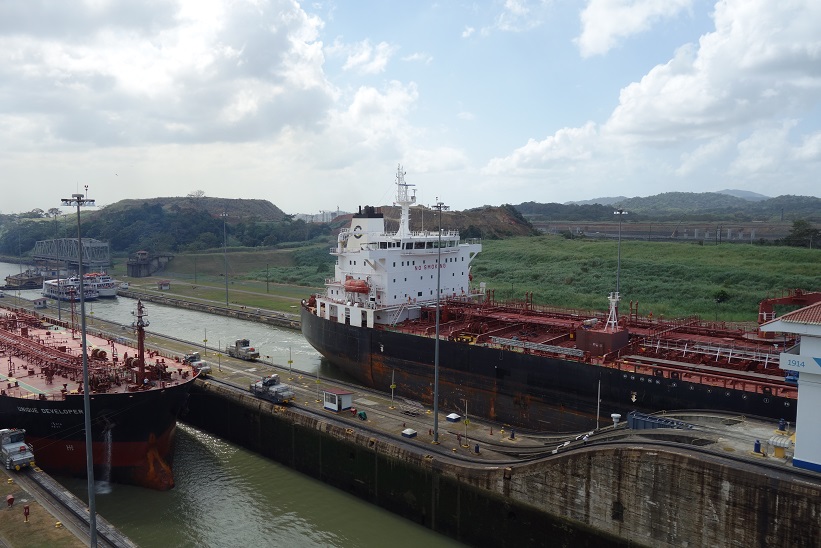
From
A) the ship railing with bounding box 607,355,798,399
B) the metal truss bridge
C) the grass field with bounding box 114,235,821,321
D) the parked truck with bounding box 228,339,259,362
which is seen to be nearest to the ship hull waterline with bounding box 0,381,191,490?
the parked truck with bounding box 228,339,259,362

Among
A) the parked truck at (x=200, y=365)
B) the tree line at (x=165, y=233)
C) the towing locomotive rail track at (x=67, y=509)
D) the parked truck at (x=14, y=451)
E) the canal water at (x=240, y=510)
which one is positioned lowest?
the canal water at (x=240, y=510)

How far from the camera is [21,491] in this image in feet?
60.0

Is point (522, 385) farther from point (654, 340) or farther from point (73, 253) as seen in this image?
point (73, 253)

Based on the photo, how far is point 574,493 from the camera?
56.0 ft

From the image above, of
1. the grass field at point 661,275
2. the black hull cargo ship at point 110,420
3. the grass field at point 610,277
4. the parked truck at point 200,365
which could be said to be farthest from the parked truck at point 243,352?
the grass field at point 661,275

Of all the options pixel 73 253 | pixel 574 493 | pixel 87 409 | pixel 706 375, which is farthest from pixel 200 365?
pixel 73 253

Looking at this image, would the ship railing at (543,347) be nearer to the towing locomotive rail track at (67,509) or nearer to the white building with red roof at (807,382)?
the white building with red roof at (807,382)

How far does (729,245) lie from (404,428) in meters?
73.7

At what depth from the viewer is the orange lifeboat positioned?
34.1 m

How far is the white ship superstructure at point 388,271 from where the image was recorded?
1342 inches

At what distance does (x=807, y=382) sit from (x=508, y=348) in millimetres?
13203

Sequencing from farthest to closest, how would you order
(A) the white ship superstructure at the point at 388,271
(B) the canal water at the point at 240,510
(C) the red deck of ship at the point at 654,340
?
(A) the white ship superstructure at the point at 388,271 < (C) the red deck of ship at the point at 654,340 < (B) the canal water at the point at 240,510

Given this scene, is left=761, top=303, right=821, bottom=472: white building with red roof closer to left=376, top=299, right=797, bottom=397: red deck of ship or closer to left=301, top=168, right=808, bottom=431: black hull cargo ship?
left=301, top=168, right=808, bottom=431: black hull cargo ship

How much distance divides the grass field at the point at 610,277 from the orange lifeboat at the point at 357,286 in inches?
1185
